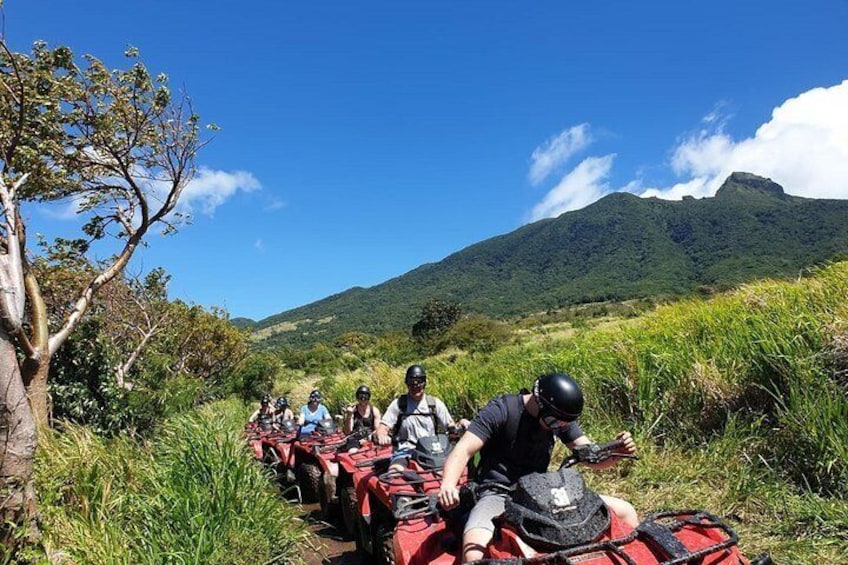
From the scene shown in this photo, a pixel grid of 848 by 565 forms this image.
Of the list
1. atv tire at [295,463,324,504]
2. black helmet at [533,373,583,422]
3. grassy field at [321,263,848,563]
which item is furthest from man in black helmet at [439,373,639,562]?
atv tire at [295,463,324,504]

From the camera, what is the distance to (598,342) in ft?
27.8

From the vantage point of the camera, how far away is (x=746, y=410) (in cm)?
552

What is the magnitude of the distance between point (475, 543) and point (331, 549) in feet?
12.3

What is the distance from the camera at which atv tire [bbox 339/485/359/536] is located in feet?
A: 19.2

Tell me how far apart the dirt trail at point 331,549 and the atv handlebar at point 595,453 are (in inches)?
123

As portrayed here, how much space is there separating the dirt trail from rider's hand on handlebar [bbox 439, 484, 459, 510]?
268cm

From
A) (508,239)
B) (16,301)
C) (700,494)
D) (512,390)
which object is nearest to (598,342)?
(512,390)

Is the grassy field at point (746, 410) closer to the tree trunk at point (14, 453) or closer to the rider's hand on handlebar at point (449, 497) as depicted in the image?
the rider's hand on handlebar at point (449, 497)

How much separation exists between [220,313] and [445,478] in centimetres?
2616

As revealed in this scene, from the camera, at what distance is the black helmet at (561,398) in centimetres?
304

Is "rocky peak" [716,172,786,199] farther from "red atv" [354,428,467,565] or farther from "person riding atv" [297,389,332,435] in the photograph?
"red atv" [354,428,467,565]

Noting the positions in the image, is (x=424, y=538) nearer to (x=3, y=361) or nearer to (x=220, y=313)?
(x=3, y=361)

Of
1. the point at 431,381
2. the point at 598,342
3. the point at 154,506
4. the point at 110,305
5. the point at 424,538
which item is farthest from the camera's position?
the point at 110,305

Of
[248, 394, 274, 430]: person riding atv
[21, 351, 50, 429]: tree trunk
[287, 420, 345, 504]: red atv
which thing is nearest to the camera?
[21, 351, 50, 429]: tree trunk
